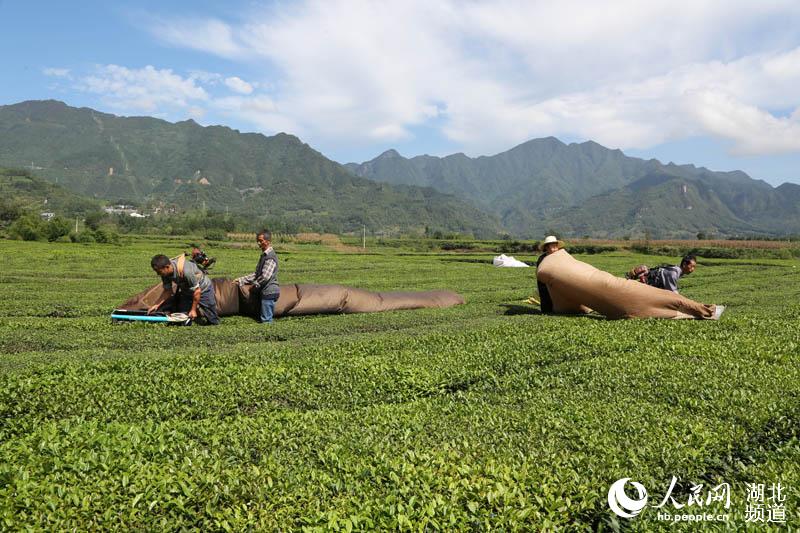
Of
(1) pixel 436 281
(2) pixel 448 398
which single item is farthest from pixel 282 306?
(1) pixel 436 281

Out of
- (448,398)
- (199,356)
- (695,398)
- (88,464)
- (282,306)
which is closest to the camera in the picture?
(88,464)

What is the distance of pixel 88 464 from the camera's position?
4688 mm

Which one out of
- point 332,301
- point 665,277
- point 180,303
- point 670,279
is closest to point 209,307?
point 180,303

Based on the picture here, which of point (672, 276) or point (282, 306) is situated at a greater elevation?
point (672, 276)

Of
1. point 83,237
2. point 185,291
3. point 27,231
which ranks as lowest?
point 185,291

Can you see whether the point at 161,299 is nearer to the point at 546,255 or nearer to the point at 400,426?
the point at 400,426

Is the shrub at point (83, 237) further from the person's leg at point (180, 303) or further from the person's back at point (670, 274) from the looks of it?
the person's back at point (670, 274)

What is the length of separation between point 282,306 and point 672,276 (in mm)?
10021

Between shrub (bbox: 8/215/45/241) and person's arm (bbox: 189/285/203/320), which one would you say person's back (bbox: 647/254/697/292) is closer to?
person's arm (bbox: 189/285/203/320)

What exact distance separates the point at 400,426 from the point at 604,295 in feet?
29.2

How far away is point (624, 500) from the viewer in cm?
457

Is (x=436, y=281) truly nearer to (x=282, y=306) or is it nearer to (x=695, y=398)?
(x=282, y=306)

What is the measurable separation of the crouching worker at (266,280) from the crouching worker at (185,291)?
3.58 ft

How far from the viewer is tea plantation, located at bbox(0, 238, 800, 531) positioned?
14.0ft
